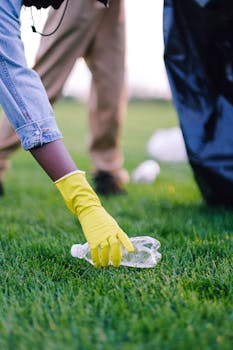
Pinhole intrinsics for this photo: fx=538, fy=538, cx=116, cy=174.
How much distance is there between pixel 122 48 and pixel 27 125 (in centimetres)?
153

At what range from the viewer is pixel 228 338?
3.48 ft

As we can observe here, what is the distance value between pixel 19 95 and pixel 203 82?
1043 millimetres

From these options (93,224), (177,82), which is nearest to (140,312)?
(93,224)

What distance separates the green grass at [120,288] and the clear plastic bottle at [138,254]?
0.02 m

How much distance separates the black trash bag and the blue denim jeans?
900 mm

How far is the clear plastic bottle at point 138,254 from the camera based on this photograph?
152 cm

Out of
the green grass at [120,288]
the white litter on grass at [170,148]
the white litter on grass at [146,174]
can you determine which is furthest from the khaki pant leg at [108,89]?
the white litter on grass at [170,148]

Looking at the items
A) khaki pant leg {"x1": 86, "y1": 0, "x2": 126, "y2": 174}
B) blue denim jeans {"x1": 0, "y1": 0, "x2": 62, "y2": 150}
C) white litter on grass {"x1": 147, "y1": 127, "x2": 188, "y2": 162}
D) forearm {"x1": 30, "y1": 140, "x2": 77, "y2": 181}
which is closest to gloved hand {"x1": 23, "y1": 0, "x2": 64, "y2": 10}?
blue denim jeans {"x1": 0, "y1": 0, "x2": 62, "y2": 150}

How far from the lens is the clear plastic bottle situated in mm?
1521

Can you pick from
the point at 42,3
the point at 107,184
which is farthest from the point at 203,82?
the point at 107,184

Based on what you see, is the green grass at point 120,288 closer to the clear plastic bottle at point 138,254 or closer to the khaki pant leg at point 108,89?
the clear plastic bottle at point 138,254

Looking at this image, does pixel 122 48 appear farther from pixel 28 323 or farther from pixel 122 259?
pixel 28 323

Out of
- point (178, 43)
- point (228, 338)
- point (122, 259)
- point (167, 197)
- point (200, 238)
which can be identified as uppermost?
point (178, 43)

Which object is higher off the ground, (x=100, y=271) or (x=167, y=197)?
A: (x=100, y=271)
